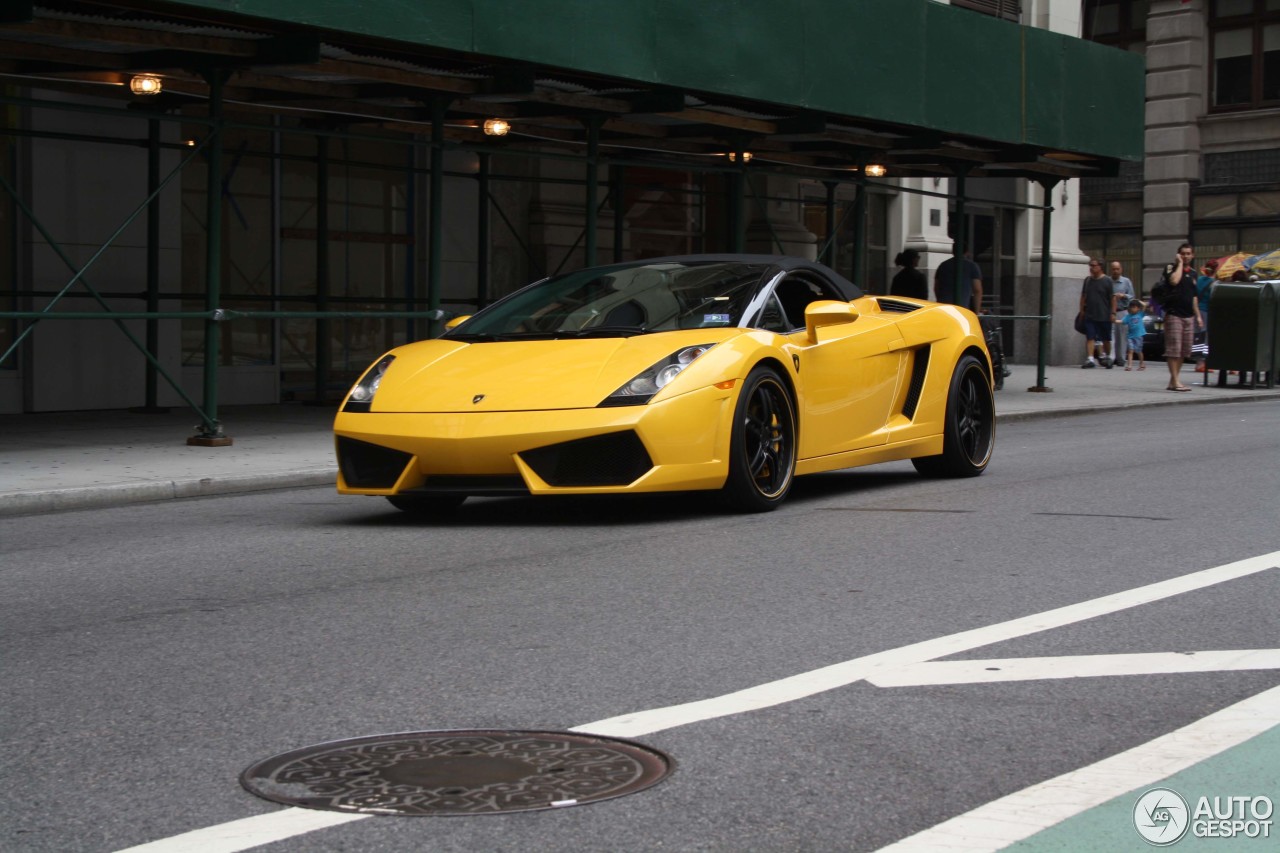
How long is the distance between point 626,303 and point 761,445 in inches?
45.1

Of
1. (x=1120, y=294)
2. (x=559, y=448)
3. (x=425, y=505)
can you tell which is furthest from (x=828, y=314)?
(x=1120, y=294)

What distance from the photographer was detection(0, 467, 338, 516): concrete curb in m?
9.69

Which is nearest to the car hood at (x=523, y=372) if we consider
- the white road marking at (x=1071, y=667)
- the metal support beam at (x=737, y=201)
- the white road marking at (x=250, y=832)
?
the white road marking at (x=1071, y=667)

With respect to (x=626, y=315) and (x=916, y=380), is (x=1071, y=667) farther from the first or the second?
(x=916, y=380)

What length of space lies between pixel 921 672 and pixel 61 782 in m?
2.41

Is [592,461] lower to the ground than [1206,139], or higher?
lower

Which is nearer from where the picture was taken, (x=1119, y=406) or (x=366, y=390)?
(x=366, y=390)

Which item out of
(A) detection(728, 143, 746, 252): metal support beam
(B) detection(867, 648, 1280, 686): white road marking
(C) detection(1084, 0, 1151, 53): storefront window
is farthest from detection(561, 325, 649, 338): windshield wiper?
(C) detection(1084, 0, 1151, 53): storefront window

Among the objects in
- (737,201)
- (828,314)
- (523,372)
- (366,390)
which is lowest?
(366,390)

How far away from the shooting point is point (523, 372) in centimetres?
859

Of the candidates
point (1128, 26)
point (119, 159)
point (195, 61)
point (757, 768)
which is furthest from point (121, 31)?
point (1128, 26)

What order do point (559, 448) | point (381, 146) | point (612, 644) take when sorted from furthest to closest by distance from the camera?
point (381, 146)
point (559, 448)
point (612, 644)

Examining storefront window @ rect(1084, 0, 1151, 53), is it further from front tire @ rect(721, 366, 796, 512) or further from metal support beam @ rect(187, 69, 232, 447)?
front tire @ rect(721, 366, 796, 512)

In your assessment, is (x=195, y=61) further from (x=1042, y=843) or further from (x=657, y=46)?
(x=1042, y=843)
